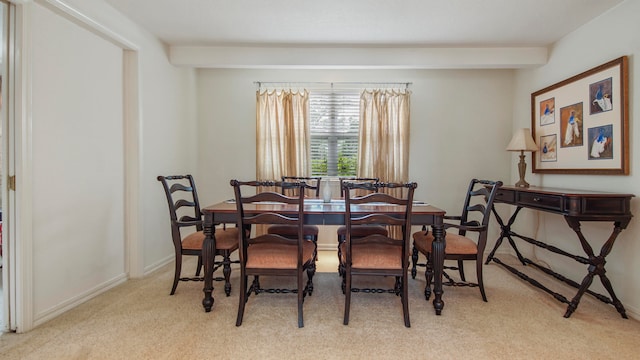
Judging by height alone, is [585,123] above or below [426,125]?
below

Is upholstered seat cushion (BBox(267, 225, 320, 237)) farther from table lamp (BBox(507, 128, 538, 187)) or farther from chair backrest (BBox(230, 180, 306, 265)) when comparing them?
table lamp (BBox(507, 128, 538, 187))

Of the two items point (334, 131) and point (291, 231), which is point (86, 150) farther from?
A: point (334, 131)

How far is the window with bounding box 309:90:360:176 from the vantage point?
375cm

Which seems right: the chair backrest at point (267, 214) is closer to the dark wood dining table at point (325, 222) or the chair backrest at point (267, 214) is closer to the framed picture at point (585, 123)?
the dark wood dining table at point (325, 222)

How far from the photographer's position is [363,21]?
2.59 metres

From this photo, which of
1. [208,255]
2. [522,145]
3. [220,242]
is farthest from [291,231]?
[522,145]

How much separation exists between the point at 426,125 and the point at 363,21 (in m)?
1.68

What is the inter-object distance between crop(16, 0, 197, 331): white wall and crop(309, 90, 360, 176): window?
5.95 feet

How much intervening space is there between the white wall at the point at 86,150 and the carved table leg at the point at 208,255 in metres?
1.04

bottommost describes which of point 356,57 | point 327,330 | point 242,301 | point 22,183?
point 327,330

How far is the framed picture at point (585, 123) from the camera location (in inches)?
87.7

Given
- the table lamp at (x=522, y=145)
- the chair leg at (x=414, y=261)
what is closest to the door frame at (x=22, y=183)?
the chair leg at (x=414, y=261)

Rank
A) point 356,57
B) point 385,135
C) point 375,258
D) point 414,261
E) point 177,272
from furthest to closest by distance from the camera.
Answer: point 385,135 → point 356,57 → point 414,261 → point 177,272 → point 375,258

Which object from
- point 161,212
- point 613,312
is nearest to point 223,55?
point 161,212
